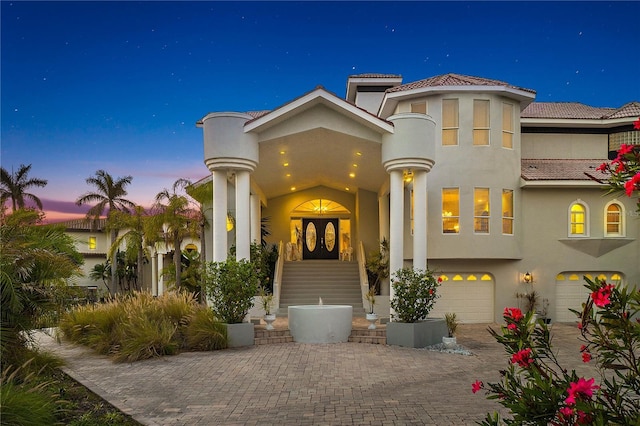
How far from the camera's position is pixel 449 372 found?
11.0 m

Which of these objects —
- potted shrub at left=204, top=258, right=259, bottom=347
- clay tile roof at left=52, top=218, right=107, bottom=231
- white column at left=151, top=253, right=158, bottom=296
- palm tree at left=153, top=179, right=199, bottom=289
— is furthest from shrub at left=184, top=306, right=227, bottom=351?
clay tile roof at left=52, top=218, right=107, bottom=231

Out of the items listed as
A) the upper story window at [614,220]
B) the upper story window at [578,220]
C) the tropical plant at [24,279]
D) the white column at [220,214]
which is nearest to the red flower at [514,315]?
the tropical plant at [24,279]

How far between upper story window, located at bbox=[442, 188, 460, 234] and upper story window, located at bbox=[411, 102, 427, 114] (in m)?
3.00

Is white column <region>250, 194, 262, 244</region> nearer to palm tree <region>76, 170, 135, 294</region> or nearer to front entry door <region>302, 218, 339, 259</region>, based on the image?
front entry door <region>302, 218, 339, 259</region>

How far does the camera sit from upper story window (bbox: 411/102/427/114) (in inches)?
759

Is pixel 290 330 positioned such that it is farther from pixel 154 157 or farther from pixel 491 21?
pixel 154 157

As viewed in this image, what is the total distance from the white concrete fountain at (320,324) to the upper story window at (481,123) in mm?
8773

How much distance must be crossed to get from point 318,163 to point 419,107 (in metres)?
4.36

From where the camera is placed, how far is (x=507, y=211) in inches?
777

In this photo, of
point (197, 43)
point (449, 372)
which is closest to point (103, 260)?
point (197, 43)

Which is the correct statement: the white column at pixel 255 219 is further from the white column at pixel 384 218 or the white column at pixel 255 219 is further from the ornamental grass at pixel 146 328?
the ornamental grass at pixel 146 328

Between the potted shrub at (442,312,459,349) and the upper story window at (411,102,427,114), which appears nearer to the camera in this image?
the potted shrub at (442,312,459,349)

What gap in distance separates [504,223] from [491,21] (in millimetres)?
7256

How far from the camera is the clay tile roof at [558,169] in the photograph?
19.8 meters
